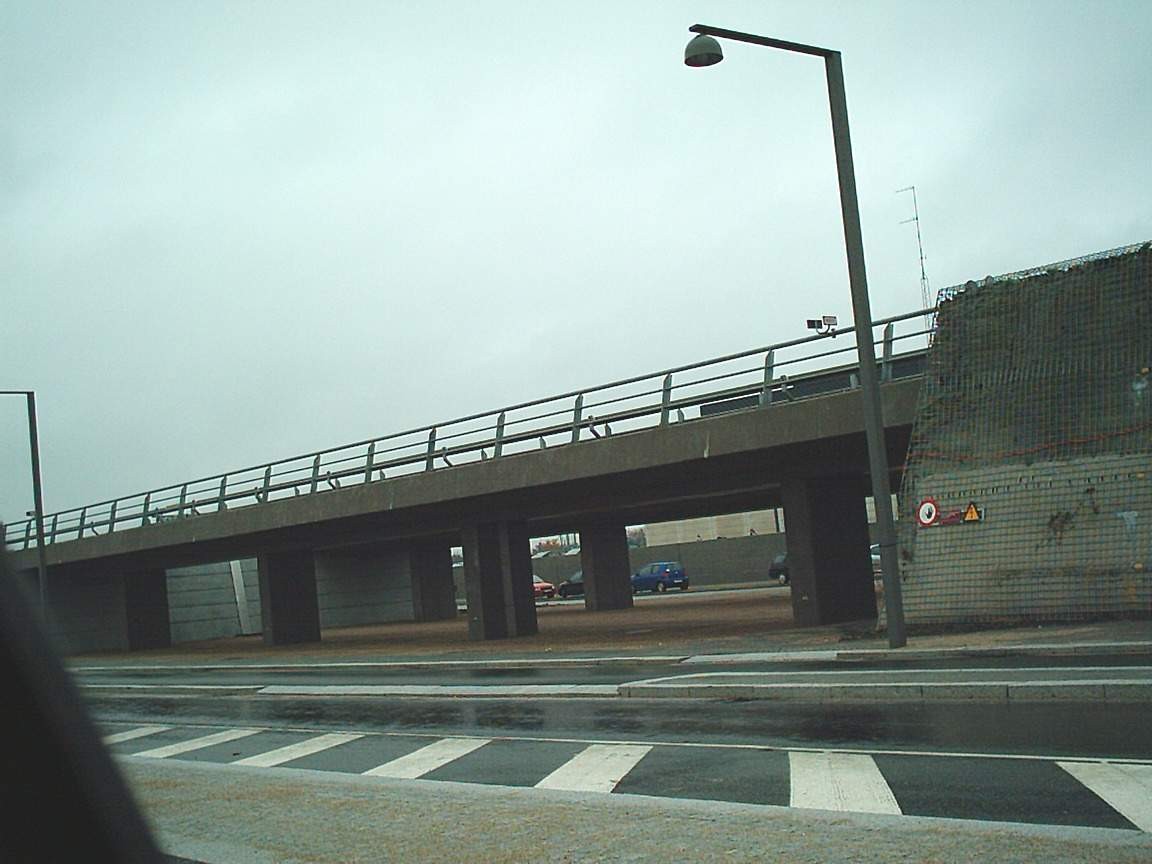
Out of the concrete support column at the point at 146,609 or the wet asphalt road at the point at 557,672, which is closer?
the wet asphalt road at the point at 557,672

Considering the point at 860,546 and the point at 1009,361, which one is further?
the point at 860,546

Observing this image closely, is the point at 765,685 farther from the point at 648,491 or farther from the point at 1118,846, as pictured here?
the point at 648,491

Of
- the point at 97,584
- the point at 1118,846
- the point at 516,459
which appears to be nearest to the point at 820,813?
the point at 1118,846

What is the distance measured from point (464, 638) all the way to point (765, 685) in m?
23.7

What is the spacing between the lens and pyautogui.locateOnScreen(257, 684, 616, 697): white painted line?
61.9ft

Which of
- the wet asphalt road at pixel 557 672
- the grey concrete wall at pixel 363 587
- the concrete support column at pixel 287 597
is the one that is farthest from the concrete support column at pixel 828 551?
the grey concrete wall at pixel 363 587

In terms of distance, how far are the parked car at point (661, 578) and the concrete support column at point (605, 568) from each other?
20075mm

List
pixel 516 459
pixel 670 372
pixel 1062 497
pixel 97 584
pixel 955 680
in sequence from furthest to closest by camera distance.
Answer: pixel 97 584
pixel 516 459
pixel 670 372
pixel 1062 497
pixel 955 680

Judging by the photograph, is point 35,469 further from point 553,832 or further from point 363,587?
point 553,832

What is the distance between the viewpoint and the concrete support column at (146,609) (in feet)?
166

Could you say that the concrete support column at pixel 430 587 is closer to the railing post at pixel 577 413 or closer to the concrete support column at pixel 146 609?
the concrete support column at pixel 146 609

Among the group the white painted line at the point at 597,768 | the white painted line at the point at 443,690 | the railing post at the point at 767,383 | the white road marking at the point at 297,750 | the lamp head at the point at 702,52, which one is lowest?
the white painted line at the point at 443,690

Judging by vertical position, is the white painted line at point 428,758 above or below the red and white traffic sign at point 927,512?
below

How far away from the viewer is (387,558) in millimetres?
62438
